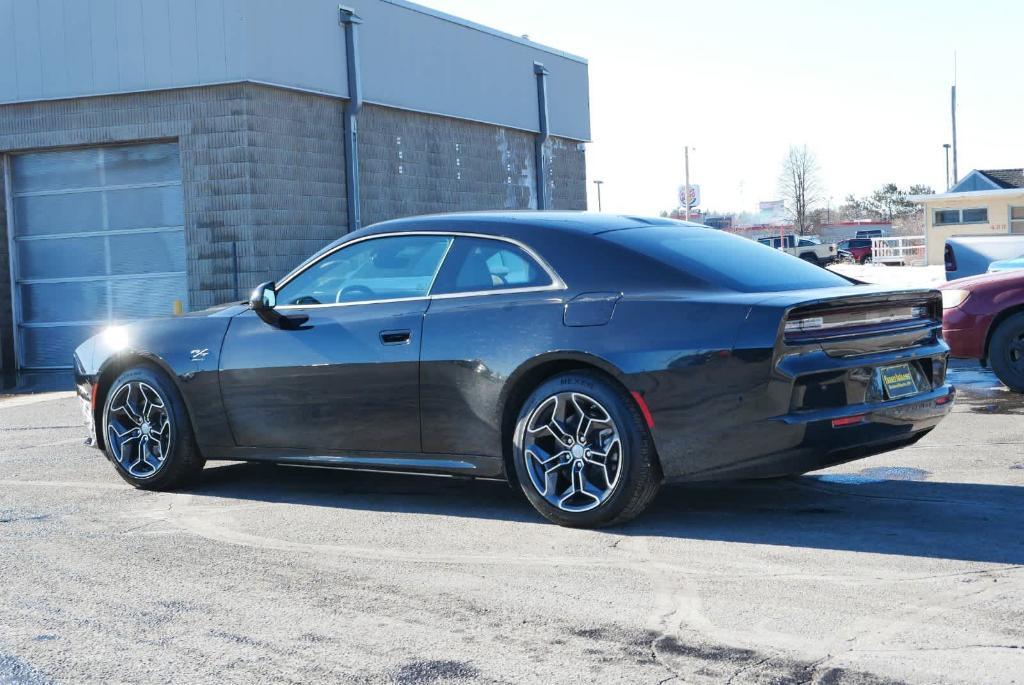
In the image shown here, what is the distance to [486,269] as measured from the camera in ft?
20.9

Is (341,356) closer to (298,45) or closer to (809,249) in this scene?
(298,45)

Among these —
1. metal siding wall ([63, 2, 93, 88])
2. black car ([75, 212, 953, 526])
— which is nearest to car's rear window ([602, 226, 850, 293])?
black car ([75, 212, 953, 526])

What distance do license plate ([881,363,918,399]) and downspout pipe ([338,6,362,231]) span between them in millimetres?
16850

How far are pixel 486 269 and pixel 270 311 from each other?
1.31 metres

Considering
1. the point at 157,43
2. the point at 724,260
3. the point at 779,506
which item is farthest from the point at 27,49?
the point at 779,506

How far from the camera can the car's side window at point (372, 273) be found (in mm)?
6566

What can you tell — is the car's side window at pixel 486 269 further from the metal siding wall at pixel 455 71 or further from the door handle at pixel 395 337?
the metal siding wall at pixel 455 71

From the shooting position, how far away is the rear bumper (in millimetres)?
5457

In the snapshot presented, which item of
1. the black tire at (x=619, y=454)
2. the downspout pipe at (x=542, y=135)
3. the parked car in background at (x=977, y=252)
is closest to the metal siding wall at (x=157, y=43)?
the downspout pipe at (x=542, y=135)

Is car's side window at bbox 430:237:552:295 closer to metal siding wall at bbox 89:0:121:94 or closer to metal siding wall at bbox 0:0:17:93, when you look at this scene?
metal siding wall at bbox 89:0:121:94

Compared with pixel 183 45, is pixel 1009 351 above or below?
below

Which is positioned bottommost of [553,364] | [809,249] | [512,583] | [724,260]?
[512,583]

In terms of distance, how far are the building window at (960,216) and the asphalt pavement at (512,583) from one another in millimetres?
43273

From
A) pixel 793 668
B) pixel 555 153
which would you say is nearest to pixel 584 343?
pixel 793 668
